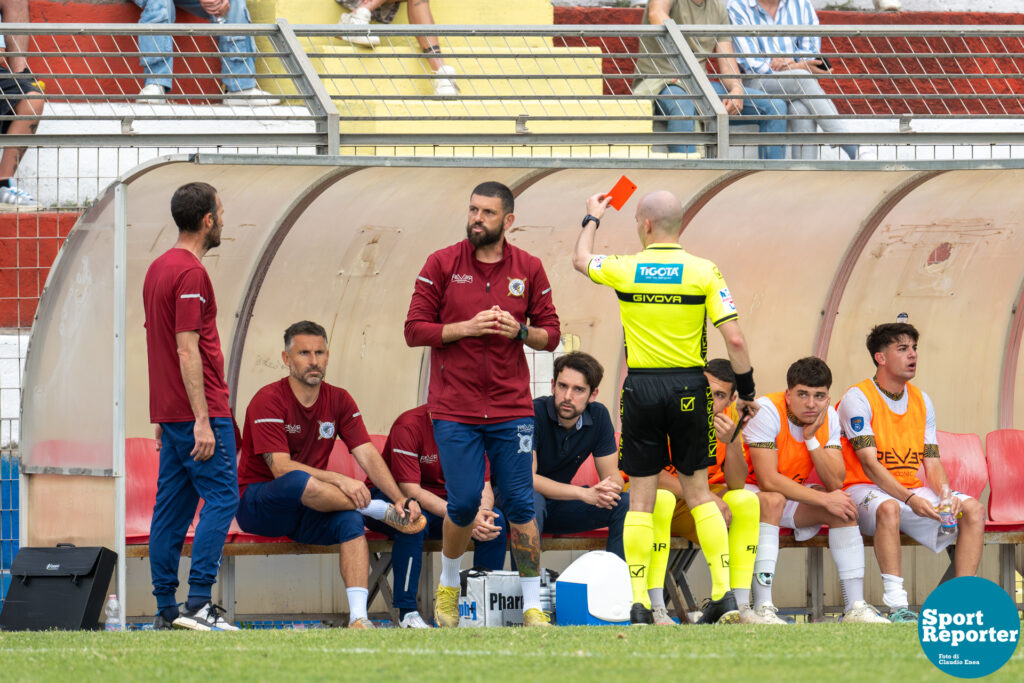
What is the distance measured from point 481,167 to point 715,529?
2.10 meters

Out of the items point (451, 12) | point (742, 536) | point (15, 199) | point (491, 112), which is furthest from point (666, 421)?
point (451, 12)

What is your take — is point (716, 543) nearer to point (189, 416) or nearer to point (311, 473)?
point (311, 473)

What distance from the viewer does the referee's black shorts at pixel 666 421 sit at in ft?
21.1

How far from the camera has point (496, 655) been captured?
17.0 feet

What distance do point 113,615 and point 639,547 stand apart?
231 centimetres

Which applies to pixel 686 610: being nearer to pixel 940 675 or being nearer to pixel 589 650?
pixel 589 650

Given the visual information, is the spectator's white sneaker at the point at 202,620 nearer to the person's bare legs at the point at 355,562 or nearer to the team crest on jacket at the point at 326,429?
the person's bare legs at the point at 355,562

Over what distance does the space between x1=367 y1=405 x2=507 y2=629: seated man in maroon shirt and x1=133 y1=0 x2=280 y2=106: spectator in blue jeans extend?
3.13m

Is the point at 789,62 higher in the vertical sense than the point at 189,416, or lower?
higher

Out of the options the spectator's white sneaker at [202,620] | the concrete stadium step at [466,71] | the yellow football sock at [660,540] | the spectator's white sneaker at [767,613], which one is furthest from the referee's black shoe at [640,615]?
the concrete stadium step at [466,71]

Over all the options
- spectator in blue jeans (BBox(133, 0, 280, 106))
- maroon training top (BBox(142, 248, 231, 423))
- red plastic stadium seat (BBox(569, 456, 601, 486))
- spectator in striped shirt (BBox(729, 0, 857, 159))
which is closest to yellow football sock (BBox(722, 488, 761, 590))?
red plastic stadium seat (BBox(569, 456, 601, 486))

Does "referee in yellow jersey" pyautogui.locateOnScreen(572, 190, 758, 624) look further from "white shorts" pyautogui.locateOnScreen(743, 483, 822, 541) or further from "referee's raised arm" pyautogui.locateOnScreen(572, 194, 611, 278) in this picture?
"white shorts" pyautogui.locateOnScreen(743, 483, 822, 541)

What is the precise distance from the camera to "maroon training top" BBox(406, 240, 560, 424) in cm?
667

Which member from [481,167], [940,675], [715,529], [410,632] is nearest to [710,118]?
[481,167]
